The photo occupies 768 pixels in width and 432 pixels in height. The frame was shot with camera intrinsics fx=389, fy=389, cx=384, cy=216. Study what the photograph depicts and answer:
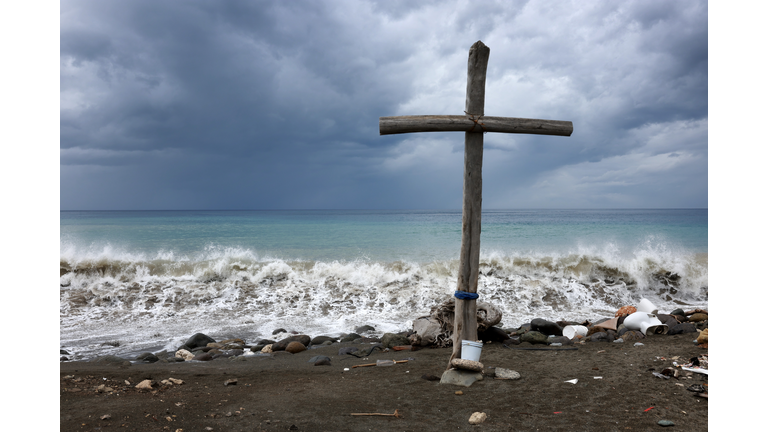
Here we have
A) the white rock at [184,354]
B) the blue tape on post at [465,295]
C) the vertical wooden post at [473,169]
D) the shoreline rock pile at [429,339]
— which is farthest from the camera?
the white rock at [184,354]

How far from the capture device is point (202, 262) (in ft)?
51.0

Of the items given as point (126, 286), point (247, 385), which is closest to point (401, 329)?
point (247, 385)

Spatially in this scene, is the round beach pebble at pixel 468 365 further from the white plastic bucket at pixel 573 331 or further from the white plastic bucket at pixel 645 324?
the white plastic bucket at pixel 645 324

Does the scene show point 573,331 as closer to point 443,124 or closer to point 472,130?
point 472,130

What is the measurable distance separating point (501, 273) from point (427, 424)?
11.0m

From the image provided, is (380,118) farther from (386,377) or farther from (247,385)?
(247,385)

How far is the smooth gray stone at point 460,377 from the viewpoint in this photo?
15.5 ft

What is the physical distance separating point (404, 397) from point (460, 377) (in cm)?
82

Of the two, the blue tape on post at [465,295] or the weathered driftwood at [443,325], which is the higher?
the blue tape on post at [465,295]

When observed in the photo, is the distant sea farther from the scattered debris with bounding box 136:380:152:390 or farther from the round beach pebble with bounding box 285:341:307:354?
the scattered debris with bounding box 136:380:152:390

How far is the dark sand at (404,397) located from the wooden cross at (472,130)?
40.4 inches

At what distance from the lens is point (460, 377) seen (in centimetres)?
481

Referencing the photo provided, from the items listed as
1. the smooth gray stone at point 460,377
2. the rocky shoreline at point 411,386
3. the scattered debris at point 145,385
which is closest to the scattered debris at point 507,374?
the rocky shoreline at point 411,386

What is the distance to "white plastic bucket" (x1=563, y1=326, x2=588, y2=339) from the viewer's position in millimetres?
7352
